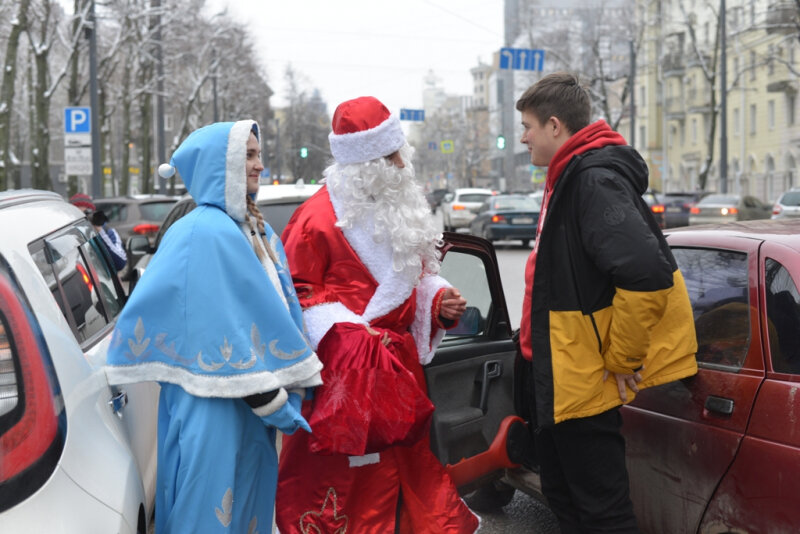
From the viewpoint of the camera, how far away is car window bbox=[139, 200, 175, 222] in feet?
62.1

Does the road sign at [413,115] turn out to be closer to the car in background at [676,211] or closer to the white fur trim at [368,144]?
the car in background at [676,211]

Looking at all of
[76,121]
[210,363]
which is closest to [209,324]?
[210,363]

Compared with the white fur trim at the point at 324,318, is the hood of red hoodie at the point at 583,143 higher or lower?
higher

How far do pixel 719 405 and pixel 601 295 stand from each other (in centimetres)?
61

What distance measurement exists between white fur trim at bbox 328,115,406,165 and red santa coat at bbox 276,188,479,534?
188 millimetres

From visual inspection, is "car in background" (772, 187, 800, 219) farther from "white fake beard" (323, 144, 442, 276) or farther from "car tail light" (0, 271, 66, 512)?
"car tail light" (0, 271, 66, 512)

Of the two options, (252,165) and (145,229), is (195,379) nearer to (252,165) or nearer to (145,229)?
(252,165)

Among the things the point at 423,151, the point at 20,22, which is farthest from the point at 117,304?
the point at 423,151

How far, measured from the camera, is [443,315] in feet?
11.5

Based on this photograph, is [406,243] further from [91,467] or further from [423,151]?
[423,151]

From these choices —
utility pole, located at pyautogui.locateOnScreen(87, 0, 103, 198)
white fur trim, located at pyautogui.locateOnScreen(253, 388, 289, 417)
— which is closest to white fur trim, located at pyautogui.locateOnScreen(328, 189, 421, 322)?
white fur trim, located at pyautogui.locateOnScreen(253, 388, 289, 417)

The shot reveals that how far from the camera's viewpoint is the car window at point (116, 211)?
18.9 m

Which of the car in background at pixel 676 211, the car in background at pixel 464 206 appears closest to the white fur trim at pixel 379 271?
the car in background at pixel 676 211

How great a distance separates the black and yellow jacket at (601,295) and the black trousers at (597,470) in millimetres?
91
